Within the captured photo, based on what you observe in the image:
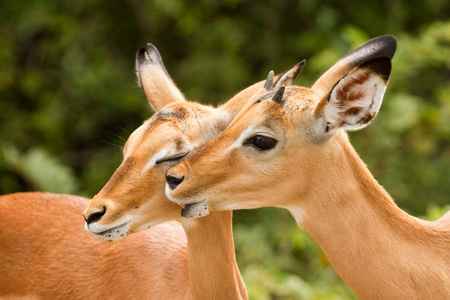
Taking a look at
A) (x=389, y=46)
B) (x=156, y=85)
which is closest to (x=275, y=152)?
(x=389, y=46)

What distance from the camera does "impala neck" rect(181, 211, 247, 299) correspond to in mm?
3586

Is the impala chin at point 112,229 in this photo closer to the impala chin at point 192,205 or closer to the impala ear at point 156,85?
the impala chin at point 192,205

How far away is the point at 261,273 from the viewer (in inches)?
239

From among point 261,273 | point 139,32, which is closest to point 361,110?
point 261,273

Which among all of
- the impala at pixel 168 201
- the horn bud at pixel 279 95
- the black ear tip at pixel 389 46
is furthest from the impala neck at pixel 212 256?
the black ear tip at pixel 389 46

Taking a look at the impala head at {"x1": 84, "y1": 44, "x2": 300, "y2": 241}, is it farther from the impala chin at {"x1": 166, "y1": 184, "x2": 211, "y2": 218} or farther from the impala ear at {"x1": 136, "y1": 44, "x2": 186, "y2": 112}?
the impala ear at {"x1": 136, "y1": 44, "x2": 186, "y2": 112}

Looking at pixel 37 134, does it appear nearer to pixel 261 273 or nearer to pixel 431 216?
pixel 261 273

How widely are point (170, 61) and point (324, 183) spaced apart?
7.25 meters

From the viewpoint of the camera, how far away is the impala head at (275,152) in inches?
123

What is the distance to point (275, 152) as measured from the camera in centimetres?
320

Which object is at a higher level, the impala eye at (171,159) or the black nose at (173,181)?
the impala eye at (171,159)

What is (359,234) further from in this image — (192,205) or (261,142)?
Result: (192,205)

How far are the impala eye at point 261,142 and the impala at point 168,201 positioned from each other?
32 centimetres

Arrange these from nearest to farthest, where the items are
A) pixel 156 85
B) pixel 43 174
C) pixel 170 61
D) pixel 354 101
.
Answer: pixel 354 101 < pixel 156 85 < pixel 43 174 < pixel 170 61
